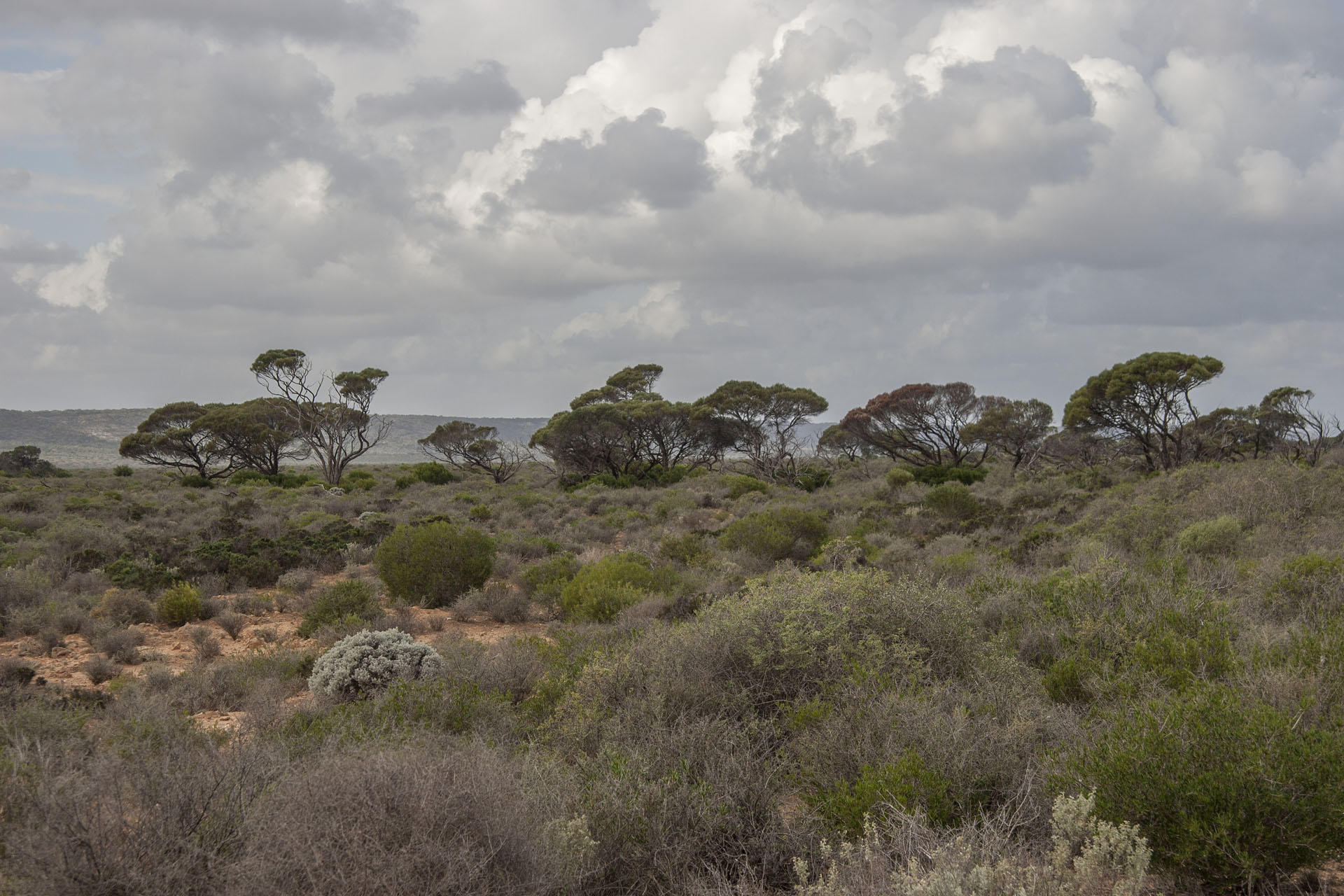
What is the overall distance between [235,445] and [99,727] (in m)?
43.9

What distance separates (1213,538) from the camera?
11922mm

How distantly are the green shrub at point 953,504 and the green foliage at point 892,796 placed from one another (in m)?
15.8

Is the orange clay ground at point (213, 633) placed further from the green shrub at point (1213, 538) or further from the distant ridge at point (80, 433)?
the distant ridge at point (80, 433)

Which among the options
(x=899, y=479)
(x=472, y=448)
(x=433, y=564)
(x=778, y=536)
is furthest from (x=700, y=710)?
(x=472, y=448)

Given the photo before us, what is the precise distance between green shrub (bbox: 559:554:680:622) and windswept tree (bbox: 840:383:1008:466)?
27.5 m

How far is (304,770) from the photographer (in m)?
4.02

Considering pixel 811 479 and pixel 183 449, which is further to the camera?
pixel 183 449

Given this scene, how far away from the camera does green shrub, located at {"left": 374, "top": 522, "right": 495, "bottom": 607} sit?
42.2ft

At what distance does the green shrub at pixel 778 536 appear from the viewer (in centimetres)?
1494

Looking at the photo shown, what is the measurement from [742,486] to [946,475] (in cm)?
910

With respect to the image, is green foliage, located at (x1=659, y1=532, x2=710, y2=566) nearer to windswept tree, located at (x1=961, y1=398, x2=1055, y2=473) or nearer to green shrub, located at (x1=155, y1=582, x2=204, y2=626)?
green shrub, located at (x1=155, y1=582, x2=204, y2=626)

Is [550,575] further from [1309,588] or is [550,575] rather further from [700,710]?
[1309,588]

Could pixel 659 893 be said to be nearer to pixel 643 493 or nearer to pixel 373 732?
pixel 373 732

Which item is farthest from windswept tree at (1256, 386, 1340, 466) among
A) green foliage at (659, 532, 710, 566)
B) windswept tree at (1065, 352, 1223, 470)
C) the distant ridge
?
the distant ridge
